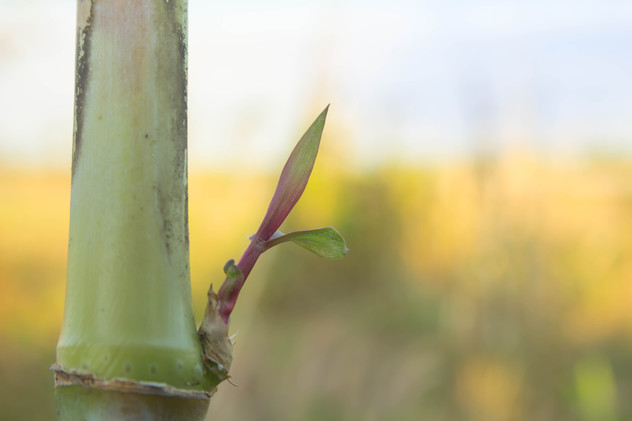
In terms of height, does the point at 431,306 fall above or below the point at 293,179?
below

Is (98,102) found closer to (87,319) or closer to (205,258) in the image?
(87,319)

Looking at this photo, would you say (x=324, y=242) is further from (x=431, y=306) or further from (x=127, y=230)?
(x=431, y=306)

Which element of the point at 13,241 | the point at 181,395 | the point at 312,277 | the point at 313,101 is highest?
the point at 313,101

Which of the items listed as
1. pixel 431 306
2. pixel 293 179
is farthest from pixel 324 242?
pixel 431 306

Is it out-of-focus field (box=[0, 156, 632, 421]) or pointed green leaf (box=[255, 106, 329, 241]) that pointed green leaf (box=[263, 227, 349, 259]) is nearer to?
pointed green leaf (box=[255, 106, 329, 241])

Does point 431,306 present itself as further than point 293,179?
Yes

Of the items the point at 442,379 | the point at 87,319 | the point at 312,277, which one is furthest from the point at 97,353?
the point at 312,277

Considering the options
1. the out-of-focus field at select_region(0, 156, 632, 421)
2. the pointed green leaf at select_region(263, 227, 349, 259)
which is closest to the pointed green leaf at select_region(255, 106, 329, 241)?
the pointed green leaf at select_region(263, 227, 349, 259)
